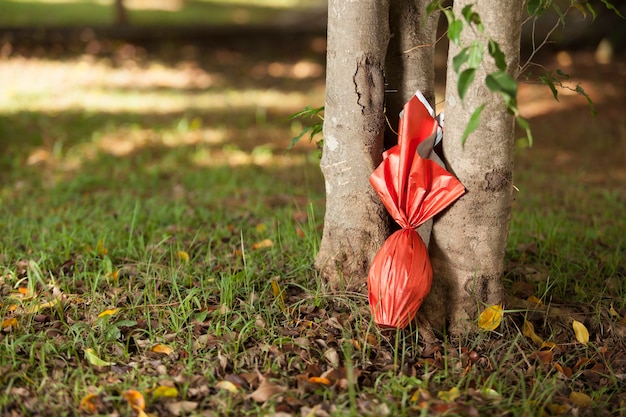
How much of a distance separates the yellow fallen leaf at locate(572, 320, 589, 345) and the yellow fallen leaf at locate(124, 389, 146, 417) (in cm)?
164

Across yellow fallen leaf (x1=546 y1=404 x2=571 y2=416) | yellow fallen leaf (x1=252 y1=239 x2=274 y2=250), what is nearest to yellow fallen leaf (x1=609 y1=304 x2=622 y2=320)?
yellow fallen leaf (x1=546 y1=404 x2=571 y2=416)

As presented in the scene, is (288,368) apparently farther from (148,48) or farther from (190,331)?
(148,48)

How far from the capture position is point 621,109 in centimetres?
800

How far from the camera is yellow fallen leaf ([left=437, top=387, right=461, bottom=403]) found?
2254 millimetres

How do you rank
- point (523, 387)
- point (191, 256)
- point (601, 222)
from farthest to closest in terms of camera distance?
point (601, 222)
point (191, 256)
point (523, 387)

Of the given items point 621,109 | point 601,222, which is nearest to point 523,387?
point 601,222

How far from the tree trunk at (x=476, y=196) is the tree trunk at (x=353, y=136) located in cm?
28

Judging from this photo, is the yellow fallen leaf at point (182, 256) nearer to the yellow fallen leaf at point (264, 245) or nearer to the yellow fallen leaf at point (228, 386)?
the yellow fallen leaf at point (264, 245)

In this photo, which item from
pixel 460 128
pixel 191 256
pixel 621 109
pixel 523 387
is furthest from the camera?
pixel 621 109

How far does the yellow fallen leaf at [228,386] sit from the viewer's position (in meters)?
2.29

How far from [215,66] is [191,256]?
22.4ft

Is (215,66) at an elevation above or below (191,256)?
above

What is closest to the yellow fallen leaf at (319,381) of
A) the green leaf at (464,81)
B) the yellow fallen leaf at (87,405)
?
the yellow fallen leaf at (87,405)

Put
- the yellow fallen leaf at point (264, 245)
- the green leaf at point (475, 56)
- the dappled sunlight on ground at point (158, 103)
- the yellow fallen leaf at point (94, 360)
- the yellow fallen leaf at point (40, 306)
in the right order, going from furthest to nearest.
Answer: the dappled sunlight on ground at point (158, 103), the yellow fallen leaf at point (264, 245), the yellow fallen leaf at point (40, 306), the yellow fallen leaf at point (94, 360), the green leaf at point (475, 56)
